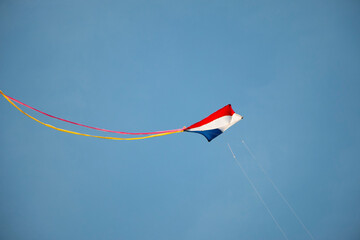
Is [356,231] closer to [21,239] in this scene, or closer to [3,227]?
[21,239]

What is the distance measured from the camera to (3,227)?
16656 mm

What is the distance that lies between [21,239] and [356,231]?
1976 cm

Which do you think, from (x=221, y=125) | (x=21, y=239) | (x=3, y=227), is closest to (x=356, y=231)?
(x=221, y=125)

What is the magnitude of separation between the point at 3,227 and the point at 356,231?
68.3 feet

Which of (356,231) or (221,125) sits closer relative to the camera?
(221,125)

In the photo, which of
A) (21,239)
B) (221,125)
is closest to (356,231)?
(221,125)

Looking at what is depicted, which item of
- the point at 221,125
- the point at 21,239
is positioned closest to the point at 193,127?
the point at 221,125

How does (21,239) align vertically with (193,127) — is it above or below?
above

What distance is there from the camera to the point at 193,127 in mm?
9523

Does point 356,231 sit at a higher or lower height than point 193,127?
lower

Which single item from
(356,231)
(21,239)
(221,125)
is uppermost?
(21,239)

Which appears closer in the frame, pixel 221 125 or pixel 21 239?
pixel 221 125

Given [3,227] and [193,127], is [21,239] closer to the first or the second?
[3,227]

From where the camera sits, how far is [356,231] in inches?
663
